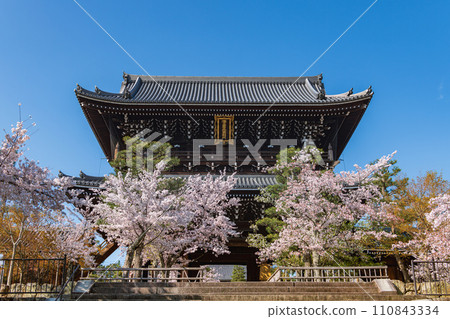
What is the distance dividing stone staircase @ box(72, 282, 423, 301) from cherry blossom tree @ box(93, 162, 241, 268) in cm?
220

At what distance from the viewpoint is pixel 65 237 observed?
18.7 m

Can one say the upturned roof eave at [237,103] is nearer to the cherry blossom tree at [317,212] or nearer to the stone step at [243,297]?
the cherry blossom tree at [317,212]

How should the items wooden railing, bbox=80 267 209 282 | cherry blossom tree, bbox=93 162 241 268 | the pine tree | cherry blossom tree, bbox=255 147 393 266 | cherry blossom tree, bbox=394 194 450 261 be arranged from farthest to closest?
the pine tree < cherry blossom tree, bbox=255 147 393 266 < cherry blossom tree, bbox=93 162 241 268 < cherry blossom tree, bbox=394 194 450 261 < wooden railing, bbox=80 267 209 282

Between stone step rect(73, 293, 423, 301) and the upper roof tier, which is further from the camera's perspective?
the upper roof tier

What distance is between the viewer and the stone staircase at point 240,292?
9.72 metres

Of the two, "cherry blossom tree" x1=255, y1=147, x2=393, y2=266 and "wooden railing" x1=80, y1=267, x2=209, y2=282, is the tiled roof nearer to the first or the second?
"cherry blossom tree" x1=255, y1=147, x2=393, y2=266

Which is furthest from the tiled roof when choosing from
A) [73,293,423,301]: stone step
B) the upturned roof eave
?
[73,293,423,301]: stone step

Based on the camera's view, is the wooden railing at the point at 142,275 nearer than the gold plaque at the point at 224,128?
Yes

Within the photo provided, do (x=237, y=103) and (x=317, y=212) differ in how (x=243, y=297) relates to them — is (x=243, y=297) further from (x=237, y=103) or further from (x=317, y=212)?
(x=237, y=103)

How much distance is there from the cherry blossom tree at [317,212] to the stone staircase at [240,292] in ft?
9.31

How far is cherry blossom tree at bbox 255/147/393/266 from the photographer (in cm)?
1415

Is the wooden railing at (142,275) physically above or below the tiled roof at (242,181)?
below

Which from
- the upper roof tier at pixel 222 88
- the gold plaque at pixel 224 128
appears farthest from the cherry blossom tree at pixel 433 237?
the gold plaque at pixel 224 128

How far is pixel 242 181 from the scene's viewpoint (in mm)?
18438
